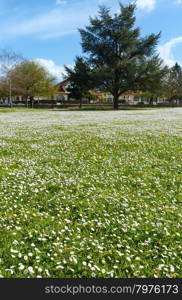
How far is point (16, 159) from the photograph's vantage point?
1126 centimetres

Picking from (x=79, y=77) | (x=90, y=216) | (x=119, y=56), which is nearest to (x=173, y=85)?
(x=119, y=56)

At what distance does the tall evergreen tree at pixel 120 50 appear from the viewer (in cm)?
6888

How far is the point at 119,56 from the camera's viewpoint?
7312cm

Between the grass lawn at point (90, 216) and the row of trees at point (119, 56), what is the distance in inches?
2365

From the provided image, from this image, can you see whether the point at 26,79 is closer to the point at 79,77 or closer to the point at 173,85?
the point at 79,77

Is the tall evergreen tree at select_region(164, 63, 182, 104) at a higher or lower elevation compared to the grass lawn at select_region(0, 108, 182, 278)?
higher

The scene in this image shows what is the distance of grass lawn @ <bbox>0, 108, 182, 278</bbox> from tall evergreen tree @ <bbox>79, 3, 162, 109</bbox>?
60.0 meters

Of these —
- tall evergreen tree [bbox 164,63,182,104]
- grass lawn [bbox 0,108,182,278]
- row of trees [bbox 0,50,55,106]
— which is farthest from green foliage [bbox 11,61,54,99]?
grass lawn [bbox 0,108,182,278]

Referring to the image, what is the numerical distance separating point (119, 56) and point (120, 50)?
5.45 feet

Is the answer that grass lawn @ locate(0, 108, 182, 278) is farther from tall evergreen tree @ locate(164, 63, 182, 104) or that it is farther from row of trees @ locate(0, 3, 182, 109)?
tall evergreen tree @ locate(164, 63, 182, 104)

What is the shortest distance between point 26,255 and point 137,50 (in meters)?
75.4

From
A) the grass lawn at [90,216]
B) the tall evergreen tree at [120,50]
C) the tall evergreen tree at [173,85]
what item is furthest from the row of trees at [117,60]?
the grass lawn at [90,216]

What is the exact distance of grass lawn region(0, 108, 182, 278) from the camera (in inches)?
172

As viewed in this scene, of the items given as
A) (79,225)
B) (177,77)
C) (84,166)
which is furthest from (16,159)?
(177,77)
